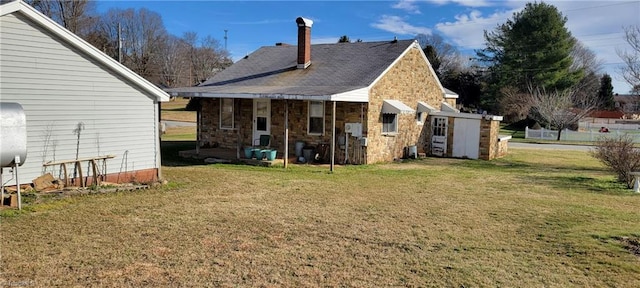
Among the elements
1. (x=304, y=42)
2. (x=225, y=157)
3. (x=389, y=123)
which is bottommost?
(x=225, y=157)

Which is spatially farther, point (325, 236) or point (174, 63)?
point (174, 63)

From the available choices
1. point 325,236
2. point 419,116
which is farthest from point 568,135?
point 325,236

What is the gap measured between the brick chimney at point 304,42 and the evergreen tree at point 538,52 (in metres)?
30.7

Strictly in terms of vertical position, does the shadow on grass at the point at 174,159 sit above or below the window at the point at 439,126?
below

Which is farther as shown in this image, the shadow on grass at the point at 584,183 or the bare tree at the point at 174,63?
the bare tree at the point at 174,63

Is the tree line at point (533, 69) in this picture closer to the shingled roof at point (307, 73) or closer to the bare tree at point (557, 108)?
the bare tree at point (557, 108)

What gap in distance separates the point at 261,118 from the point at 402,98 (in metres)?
5.45

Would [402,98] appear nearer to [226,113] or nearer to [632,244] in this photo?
[226,113]

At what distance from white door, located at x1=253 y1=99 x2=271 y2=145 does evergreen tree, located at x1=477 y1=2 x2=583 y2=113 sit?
3308 cm

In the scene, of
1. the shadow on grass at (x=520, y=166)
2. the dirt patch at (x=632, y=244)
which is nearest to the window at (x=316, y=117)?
the shadow on grass at (x=520, y=166)

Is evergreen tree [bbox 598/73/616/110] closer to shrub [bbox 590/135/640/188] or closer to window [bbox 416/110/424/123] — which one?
window [bbox 416/110/424/123]

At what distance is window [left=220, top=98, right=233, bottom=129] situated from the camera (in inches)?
702

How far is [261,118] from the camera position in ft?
55.8

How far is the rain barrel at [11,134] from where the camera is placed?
7.35 meters
